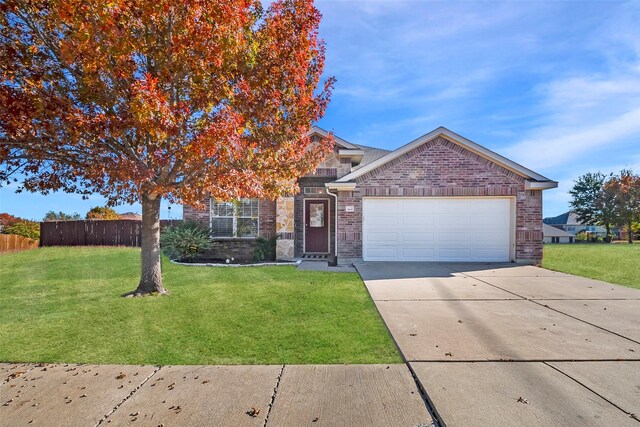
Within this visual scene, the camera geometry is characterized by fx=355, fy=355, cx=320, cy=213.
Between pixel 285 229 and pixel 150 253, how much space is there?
658 centimetres

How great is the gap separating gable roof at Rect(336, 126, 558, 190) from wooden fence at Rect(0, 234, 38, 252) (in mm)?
17606

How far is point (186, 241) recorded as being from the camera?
42.7 ft

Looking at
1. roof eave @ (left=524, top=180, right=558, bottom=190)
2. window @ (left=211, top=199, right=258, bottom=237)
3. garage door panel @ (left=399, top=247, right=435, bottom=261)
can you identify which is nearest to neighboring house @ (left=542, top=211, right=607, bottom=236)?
roof eave @ (left=524, top=180, right=558, bottom=190)

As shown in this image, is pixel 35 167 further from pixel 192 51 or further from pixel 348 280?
pixel 348 280

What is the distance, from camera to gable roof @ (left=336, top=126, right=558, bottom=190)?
1256 cm

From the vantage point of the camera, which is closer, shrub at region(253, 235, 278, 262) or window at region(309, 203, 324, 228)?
shrub at region(253, 235, 278, 262)

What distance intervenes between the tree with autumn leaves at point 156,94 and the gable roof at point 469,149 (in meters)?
4.95

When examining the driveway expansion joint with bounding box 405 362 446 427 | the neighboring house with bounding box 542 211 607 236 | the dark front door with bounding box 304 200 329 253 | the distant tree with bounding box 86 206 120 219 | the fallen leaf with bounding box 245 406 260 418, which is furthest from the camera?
the neighboring house with bounding box 542 211 607 236

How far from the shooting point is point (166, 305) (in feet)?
22.4

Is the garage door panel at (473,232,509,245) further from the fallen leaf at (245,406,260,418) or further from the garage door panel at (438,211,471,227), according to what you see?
the fallen leaf at (245,406,260,418)

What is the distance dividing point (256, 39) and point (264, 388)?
260 inches

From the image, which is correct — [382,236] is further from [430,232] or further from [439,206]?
[439,206]

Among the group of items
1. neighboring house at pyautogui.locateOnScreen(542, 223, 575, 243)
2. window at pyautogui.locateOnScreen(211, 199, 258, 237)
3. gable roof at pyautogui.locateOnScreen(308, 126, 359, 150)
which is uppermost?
gable roof at pyautogui.locateOnScreen(308, 126, 359, 150)

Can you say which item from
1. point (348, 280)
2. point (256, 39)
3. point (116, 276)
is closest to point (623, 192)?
point (348, 280)
